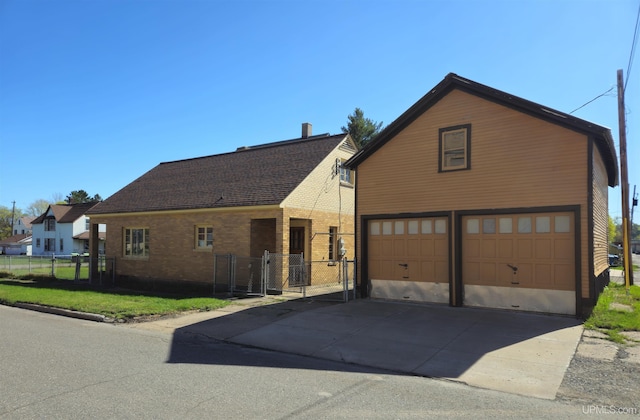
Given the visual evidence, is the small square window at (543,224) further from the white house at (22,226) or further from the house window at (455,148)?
the white house at (22,226)

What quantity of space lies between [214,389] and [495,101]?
972 centimetres

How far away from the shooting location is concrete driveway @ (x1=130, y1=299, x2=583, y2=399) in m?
6.59

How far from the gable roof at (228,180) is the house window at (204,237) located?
101 centimetres

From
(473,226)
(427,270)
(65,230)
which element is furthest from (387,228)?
(65,230)

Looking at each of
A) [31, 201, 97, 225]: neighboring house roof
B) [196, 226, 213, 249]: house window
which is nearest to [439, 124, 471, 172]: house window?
[196, 226, 213, 249]: house window

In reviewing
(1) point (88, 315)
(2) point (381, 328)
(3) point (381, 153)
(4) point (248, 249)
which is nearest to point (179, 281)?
(4) point (248, 249)

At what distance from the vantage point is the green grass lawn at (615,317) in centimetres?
908

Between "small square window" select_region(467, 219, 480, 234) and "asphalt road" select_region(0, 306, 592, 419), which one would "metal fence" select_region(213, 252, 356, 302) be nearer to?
"small square window" select_region(467, 219, 480, 234)

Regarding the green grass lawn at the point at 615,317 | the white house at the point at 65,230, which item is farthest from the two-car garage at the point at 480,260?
the white house at the point at 65,230

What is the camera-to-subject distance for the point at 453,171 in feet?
39.2

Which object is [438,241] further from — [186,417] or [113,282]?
[113,282]

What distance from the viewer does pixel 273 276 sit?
1548 centimetres

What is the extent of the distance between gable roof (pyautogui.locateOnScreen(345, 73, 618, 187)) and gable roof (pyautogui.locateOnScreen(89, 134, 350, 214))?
13.0 feet

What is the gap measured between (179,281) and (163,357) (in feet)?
37.9
